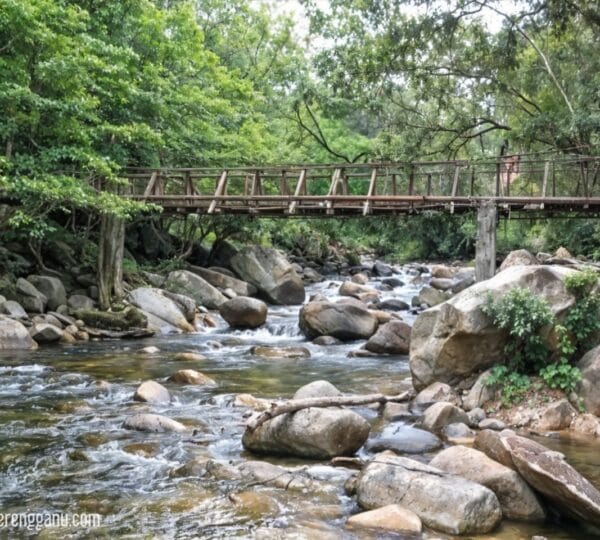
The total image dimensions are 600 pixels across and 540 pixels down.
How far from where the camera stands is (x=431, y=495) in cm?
462

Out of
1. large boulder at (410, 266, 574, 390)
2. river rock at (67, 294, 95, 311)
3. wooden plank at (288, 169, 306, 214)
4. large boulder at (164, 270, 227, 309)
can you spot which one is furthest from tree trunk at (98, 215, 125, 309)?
large boulder at (410, 266, 574, 390)

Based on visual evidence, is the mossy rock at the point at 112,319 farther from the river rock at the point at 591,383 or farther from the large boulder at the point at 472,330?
the river rock at the point at 591,383

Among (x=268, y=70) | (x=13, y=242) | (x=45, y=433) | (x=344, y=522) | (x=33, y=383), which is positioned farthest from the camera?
(x=268, y=70)

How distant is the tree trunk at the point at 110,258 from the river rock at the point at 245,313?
281 cm

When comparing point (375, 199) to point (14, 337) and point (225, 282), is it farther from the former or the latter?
point (14, 337)

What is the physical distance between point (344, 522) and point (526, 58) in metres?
19.1

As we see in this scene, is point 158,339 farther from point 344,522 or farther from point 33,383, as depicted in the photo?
point 344,522

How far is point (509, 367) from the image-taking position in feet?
25.5

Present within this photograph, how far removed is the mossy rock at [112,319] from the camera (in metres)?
14.1

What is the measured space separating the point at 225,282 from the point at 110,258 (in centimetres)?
449

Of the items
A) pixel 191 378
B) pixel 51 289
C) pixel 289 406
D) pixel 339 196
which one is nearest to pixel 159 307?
pixel 51 289

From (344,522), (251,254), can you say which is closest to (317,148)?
(251,254)

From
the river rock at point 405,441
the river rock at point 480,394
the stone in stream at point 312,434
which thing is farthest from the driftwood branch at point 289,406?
the river rock at point 480,394

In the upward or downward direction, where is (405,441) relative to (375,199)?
downward
